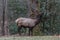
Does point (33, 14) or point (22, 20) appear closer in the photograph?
point (22, 20)

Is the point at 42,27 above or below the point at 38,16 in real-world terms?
below

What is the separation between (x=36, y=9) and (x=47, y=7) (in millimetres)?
3550

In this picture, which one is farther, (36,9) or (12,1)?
(12,1)

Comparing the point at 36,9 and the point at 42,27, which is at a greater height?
the point at 36,9

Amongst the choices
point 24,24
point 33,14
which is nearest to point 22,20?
point 24,24

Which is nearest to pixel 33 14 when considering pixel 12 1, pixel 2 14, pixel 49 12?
pixel 2 14

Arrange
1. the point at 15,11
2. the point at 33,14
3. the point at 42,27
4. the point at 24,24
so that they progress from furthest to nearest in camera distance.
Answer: the point at 15,11 < the point at 42,27 < the point at 33,14 < the point at 24,24

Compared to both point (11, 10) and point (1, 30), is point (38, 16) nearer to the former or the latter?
point (1, 30)

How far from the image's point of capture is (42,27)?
20.0 m

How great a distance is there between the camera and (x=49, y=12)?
2036cm

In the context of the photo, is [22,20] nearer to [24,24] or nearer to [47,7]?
[24,24]

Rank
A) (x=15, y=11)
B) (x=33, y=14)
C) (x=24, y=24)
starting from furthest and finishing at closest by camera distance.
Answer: (x=15, y=11)
(x=33, y=14)
(x=24, y=24)

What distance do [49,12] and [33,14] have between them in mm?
3593

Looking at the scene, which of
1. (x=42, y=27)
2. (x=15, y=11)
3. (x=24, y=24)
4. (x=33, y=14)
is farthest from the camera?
(x=15, y=11)
